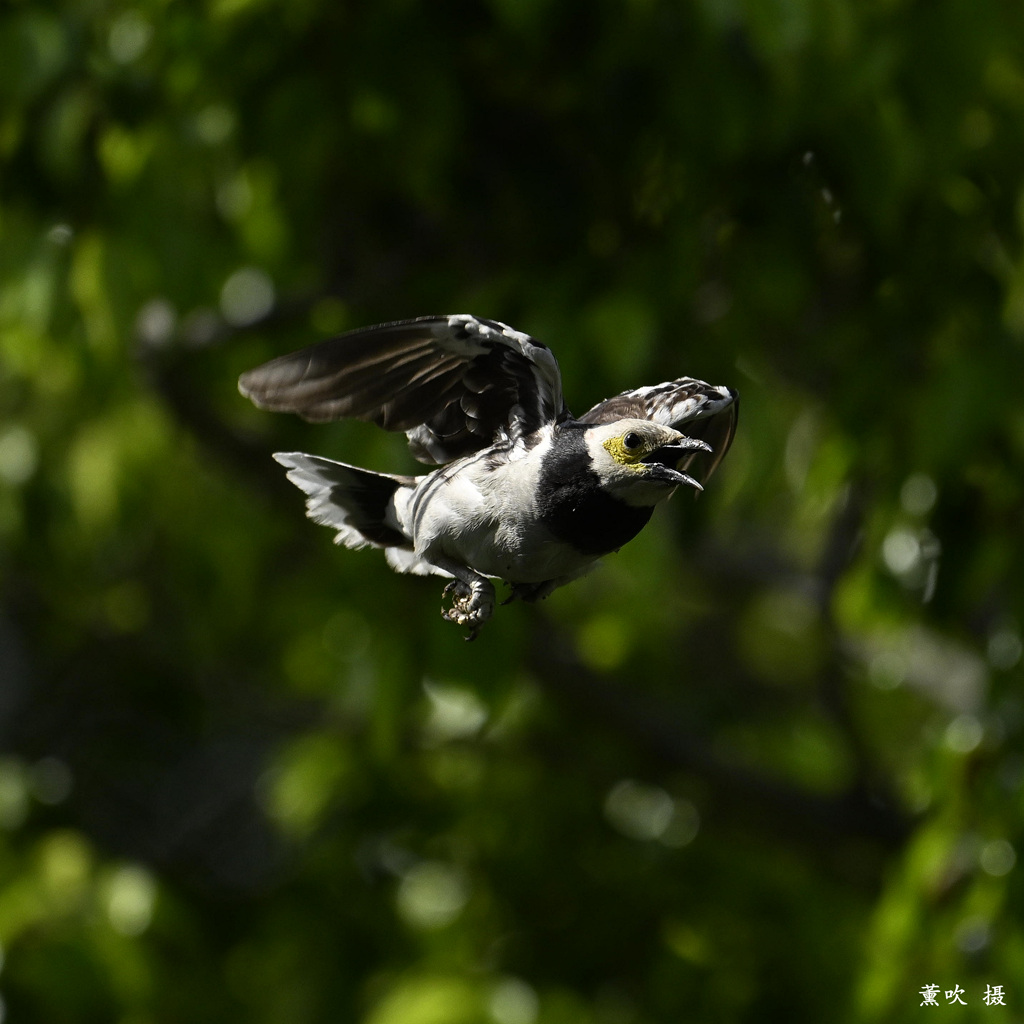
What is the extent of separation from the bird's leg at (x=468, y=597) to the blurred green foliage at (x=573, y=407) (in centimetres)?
94

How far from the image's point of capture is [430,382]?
1959 mm

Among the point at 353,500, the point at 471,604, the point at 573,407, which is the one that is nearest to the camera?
the point at 471,604

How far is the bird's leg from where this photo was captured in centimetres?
160

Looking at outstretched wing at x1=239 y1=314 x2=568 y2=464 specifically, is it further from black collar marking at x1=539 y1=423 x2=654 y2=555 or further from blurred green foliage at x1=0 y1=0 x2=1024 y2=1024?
blurred green foliage at x1=0 y1=0 x2=1024 y2=1024

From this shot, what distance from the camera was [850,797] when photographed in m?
4.43

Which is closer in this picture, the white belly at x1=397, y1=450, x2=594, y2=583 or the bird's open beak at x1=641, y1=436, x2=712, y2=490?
the bird's open beak at x1=641, y1=436, x2=712, y2=490

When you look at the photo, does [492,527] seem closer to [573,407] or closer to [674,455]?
[674,455]

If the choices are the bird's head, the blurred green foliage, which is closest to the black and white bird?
the bird's head

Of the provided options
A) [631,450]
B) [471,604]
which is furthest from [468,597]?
[631,450]

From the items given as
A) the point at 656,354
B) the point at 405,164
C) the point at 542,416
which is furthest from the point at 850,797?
the point at 542,416

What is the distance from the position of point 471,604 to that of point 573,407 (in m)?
1.24

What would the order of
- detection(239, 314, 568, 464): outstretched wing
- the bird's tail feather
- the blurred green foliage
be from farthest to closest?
the blurred green foliage < the bird's tail feather < detection(239, 314, 568, 464): outstretched wing

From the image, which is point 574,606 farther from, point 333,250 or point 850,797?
point 333,250

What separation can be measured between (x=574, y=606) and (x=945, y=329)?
6.98 ft
